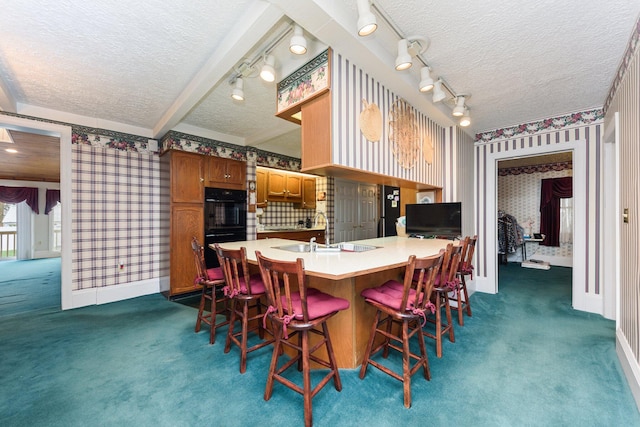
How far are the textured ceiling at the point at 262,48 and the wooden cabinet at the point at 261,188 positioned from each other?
193 centimetres

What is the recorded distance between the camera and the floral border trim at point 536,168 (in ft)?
18.8

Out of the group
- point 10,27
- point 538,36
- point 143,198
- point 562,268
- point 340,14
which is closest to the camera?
point 340,14

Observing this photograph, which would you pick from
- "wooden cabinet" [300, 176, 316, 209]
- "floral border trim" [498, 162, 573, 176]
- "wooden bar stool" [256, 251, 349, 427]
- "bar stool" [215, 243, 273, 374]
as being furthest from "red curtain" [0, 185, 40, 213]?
"floral border trim" [498, 162, 573, 176]

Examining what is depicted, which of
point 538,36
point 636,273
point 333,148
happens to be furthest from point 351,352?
point 538,36

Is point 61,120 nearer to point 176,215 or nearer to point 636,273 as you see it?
point 176,215

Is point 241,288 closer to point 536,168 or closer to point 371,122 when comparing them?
point 371,122

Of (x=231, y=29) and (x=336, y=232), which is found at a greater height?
(x=231, y=29)

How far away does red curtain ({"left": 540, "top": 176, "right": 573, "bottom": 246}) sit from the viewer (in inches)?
226

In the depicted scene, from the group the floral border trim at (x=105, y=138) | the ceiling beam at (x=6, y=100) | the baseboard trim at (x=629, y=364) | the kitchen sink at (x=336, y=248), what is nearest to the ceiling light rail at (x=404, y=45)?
the kitchen sink at (x=336, y=248)

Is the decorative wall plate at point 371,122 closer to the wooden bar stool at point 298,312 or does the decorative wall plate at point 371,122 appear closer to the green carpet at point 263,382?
the wooden bar stool at point 298,312

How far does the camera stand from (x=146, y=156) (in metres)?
3.87

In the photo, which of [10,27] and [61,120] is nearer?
[10,27]

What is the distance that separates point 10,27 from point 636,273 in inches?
183

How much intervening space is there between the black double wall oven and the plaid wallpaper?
846 millimetres
